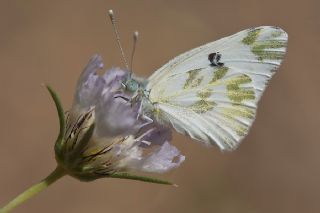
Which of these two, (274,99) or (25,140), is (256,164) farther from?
(25,140)

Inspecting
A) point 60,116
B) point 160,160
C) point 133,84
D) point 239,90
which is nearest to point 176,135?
point 239,90

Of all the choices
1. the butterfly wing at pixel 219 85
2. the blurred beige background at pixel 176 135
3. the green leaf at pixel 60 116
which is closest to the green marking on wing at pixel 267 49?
the butterfly wing at pixel 219 85

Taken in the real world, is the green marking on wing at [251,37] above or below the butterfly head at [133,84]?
above

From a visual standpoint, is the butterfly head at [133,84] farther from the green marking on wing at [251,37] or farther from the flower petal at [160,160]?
the green marking on wing at [251,37]

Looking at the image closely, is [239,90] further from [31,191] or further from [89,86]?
[31,191]

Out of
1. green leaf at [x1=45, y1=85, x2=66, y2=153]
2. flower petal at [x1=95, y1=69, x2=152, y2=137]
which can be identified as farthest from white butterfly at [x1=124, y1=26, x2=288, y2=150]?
green leaf at [x1=45, y1=85, x2=66, y2=153]

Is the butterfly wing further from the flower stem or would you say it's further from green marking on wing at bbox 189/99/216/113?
the flower stem

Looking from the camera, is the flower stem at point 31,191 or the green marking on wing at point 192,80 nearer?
the flower stem at point 31,191

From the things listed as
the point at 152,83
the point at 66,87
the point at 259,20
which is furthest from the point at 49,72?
the point at 152,83

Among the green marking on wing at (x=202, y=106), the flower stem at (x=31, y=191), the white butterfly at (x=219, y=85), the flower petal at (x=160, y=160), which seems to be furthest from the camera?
the green marking on wing at (x=202, y=106)
